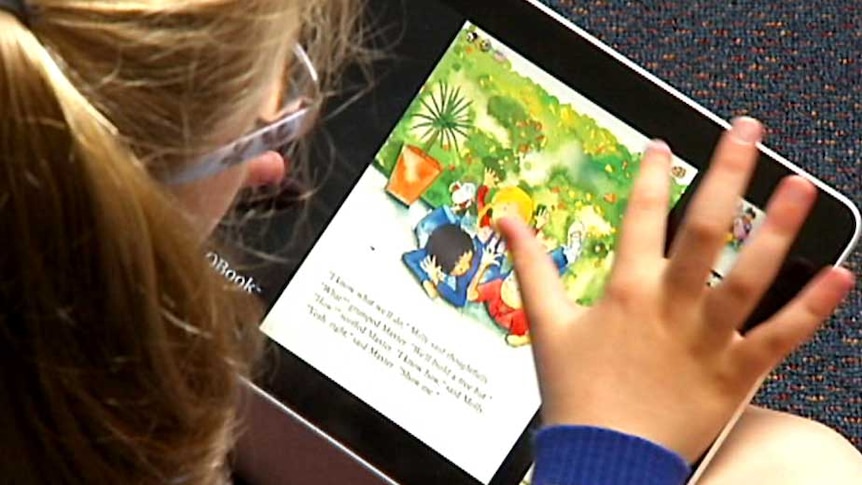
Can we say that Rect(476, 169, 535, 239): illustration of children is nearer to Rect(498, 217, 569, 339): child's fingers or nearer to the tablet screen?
the tablet screen

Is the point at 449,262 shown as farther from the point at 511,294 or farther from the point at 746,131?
the point at 746,131

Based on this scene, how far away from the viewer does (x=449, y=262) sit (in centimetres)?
64

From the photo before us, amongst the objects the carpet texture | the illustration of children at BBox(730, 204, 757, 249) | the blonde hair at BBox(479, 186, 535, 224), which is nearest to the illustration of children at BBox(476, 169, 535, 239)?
the blonde hair at BBox(479, 186, 535, 224)

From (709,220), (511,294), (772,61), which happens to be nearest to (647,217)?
(709,220)

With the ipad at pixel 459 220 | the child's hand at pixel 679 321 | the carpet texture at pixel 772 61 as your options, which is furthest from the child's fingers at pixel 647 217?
the carpet texture at pixel 772 61

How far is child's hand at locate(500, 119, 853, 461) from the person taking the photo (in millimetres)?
493

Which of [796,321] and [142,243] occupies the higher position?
[796,321]

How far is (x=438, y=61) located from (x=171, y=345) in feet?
0.82

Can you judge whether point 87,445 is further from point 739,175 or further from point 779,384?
point 779,384

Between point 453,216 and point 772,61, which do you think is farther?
point 772,61

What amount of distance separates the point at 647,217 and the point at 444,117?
17cm

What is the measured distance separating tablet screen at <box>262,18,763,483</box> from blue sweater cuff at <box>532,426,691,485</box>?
12cm

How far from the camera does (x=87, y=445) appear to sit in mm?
467

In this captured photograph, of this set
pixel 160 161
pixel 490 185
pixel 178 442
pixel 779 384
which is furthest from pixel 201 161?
pixel 779 384
